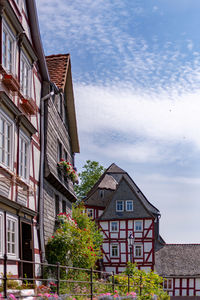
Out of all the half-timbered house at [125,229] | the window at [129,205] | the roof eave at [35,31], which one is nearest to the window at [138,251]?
the half-timbered house at [125,229]

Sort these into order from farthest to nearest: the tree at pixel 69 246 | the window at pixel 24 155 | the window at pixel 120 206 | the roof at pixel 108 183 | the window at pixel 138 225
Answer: the roof at pixel 108 183
the window at pixel 120 206
the window at pixel 138 225
the tree at pixel 69 246
the window at pixel 24 155

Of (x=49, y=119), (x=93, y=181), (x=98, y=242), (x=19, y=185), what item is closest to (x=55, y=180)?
(x=49, y=119)

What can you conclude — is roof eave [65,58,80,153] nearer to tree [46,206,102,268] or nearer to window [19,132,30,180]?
tree [46,206,102,268]

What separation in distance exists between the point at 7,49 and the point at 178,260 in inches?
1560

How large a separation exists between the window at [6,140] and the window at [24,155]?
98cm

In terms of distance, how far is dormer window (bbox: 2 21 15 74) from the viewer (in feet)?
42.2

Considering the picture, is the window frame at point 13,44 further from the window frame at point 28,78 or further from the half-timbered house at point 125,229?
the half-timbered house at point 125,229

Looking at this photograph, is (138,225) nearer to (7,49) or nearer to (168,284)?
(168,284)

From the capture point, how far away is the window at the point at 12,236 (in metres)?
12.8

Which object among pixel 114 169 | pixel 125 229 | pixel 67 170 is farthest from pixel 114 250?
pixel 67 170

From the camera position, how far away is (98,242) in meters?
44.2

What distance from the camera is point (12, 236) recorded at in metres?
13.1

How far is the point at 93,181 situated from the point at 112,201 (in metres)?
9.17

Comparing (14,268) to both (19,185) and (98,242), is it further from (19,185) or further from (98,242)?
(98,242)
